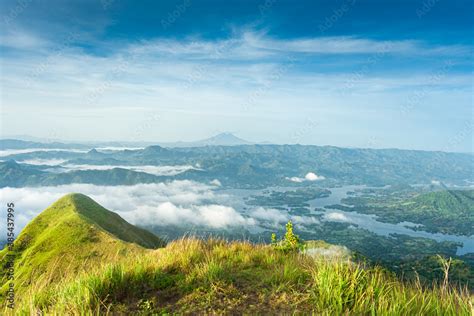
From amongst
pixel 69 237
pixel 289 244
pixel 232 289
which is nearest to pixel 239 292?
pixel 232 289

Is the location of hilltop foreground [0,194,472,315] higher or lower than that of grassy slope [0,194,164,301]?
higher

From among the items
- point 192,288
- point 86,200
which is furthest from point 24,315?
point 86,200

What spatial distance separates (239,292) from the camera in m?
7.65

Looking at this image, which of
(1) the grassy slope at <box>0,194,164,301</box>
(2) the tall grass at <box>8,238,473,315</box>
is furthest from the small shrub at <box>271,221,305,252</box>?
(1) the grassy slope at <box>0,194,164,301</box>

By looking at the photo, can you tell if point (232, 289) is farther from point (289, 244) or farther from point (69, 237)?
point (69, 237)

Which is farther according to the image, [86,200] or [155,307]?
[86,200]

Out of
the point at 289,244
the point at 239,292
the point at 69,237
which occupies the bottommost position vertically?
the point at 69,237

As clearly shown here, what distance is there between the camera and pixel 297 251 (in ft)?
40.1

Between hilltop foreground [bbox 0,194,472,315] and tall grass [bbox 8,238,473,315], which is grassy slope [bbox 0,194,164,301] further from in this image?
tall grass [bbox 8,238,473,315]

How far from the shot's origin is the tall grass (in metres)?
6.39

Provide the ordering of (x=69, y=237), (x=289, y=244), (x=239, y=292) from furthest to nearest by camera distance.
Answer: (x=69, y=237) < (x=289, y=244) < (x=239, y=292)

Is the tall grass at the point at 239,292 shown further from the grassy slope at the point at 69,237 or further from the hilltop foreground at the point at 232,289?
the grassy slope at the point at 69,237

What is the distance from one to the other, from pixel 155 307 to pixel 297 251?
6588 mm

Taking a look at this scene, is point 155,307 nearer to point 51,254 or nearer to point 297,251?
point 297,251
